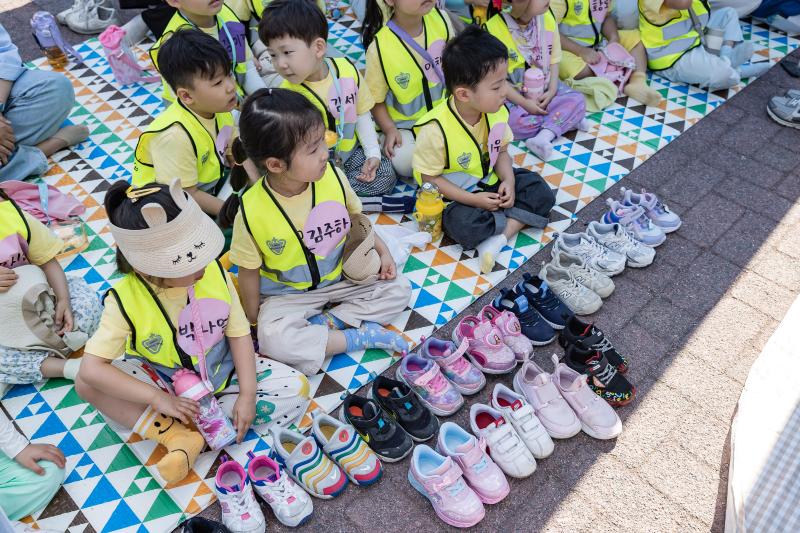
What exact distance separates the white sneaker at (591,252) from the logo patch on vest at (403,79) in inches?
47.8

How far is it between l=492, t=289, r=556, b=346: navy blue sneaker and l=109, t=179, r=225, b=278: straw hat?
131cm

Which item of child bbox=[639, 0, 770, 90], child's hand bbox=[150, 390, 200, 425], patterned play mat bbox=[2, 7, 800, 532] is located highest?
child bbox=[639, 0, 770, 90]

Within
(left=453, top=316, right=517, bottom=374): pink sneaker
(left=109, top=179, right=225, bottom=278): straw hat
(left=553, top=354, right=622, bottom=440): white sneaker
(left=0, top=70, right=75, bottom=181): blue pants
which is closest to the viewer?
(left=109, top=179, right=225, bottom=278): straw hat

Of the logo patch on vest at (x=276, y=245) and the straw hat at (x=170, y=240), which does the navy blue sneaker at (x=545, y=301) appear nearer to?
the logo patch on vest at (x=276, y=245)

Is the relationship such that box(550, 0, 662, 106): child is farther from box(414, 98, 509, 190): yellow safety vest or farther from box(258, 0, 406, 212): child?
box(258, 0, 406, 212): child

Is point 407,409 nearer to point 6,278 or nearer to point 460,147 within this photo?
point 460,147

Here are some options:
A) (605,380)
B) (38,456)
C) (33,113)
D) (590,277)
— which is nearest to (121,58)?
(33,113)

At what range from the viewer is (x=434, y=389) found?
258 centimetres

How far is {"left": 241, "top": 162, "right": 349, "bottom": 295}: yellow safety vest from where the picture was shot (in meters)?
2.56

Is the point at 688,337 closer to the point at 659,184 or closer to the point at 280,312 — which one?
the point at 659,184

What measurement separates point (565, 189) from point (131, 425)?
96.2 inches

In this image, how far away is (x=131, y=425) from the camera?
2451 mm

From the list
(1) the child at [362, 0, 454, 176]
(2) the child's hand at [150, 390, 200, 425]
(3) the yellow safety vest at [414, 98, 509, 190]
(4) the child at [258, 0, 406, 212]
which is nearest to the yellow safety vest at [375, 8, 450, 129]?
(1) the child at [362, 0, 454, 176]

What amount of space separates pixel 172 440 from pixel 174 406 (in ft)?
0.48
